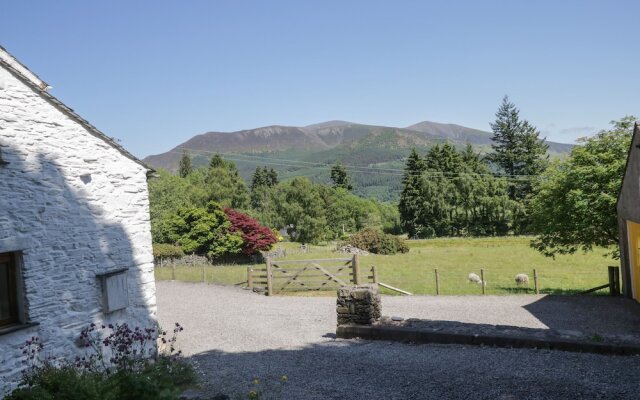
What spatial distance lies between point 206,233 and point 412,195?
3554cm

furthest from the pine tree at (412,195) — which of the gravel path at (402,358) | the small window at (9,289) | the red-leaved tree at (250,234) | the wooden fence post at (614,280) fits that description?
the small window at (9,289)

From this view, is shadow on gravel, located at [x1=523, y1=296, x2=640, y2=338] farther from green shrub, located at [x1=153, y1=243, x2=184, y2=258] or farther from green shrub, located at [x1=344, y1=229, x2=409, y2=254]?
green shrub, located at [x1=344, y1=229, x2=409, y2=254]

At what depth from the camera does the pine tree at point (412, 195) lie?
66062mm

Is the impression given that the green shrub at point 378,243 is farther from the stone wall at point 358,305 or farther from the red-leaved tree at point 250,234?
the stone wall at point 358,305

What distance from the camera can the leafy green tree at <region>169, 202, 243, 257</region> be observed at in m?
37.6

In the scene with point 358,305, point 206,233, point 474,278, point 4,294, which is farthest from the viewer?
point 206,233

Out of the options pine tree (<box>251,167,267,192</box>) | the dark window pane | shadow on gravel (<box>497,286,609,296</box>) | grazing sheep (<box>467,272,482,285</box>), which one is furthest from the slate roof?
pine tree (<box>251,167,267,192</box>)

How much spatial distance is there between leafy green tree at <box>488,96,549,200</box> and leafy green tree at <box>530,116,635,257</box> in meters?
51.5

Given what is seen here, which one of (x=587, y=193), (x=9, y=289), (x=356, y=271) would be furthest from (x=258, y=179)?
(x=9, y=289)

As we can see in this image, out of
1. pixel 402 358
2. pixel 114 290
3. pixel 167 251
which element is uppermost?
pixel 114 290

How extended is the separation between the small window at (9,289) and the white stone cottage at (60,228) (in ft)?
0.05

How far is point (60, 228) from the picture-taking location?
30.1ft

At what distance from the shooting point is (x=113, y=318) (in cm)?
1005

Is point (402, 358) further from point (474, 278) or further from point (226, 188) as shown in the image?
point (226, 188)
